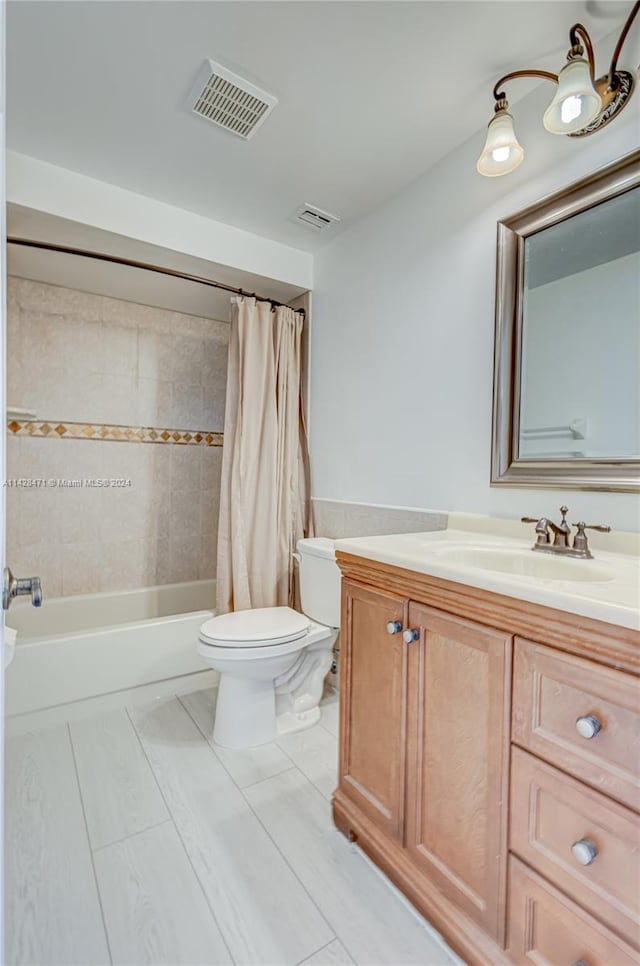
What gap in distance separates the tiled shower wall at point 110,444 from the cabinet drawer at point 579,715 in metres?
2.40

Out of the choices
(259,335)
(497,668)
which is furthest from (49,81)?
(497,668)

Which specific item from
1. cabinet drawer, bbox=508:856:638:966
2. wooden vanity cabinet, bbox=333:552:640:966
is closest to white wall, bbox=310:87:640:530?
wooden vanity cabinet, bbox=333:552:640:966

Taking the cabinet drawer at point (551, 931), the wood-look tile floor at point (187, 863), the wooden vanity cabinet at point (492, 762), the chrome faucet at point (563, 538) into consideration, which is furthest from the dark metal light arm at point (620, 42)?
the wood-look tile floor at point (187, 863)

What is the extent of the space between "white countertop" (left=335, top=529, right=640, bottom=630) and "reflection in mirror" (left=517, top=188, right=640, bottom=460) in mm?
311

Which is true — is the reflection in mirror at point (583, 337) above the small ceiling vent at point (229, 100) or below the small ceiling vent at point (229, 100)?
below

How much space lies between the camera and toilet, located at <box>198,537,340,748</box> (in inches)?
66.4

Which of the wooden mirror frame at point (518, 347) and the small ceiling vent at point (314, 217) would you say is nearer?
the wooden mirror frame at point (518, 347)

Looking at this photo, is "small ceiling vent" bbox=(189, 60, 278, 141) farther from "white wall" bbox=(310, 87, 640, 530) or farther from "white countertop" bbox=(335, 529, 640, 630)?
"white countertop" bbox=(335, 529, 640, 630)

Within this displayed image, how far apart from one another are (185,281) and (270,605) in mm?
1723

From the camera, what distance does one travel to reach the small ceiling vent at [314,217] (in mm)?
2045

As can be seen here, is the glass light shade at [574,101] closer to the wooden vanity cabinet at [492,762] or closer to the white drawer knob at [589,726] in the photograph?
the wooden vanity cabinet at [492,762]

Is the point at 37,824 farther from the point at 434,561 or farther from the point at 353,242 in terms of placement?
the point at 353,242

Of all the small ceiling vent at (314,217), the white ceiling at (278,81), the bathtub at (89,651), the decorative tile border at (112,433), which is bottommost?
the bathtub at (89,651)

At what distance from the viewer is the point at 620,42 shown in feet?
3.61
